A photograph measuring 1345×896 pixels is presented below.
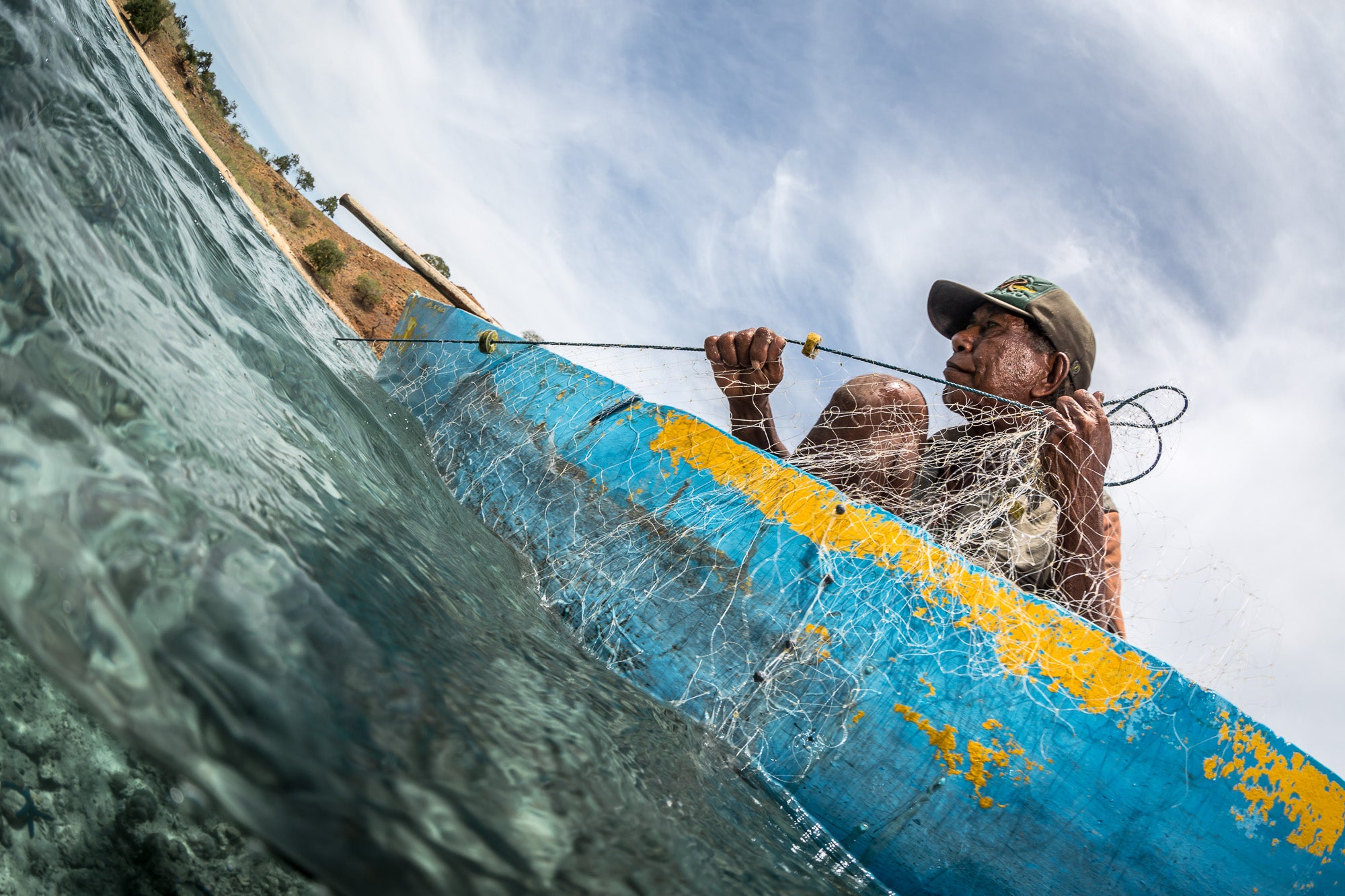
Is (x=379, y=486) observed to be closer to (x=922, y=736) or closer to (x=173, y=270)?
(x=173, y=270)

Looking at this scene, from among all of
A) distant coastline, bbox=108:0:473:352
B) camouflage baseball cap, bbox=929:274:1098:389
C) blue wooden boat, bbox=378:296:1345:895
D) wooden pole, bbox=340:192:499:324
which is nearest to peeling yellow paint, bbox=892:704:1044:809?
blue wooden boat, bbox=378:296:1345:895

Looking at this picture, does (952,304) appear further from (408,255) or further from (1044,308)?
(408,255)

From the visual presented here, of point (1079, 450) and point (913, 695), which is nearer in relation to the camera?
point (913, 695)

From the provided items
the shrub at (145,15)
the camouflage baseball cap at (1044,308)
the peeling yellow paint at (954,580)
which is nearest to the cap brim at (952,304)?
the camouflage baseball cap at (1044,308)

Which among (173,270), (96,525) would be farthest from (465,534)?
(96,525)

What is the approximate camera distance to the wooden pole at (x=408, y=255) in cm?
816

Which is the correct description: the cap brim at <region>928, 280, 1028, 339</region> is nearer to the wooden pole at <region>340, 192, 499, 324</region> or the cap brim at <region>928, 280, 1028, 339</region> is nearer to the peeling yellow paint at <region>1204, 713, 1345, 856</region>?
the peeling yellow paint at <region>1204, 713, 1345, 856</region>

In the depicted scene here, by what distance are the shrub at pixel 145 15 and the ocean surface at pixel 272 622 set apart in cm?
2605

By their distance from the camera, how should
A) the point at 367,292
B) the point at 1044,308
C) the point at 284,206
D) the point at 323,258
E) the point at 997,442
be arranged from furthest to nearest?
the point at 284,206, the point at 367,292, the point at 323,258, the point at 1044,308, the point at 997,442

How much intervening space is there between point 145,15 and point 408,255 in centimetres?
2157

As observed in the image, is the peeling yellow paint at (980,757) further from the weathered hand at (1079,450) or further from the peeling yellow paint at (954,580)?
the weathered hand at (1079,450)

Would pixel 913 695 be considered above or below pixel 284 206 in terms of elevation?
below

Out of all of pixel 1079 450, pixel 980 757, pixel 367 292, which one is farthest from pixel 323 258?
pixel 980 757

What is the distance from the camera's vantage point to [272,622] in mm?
907
